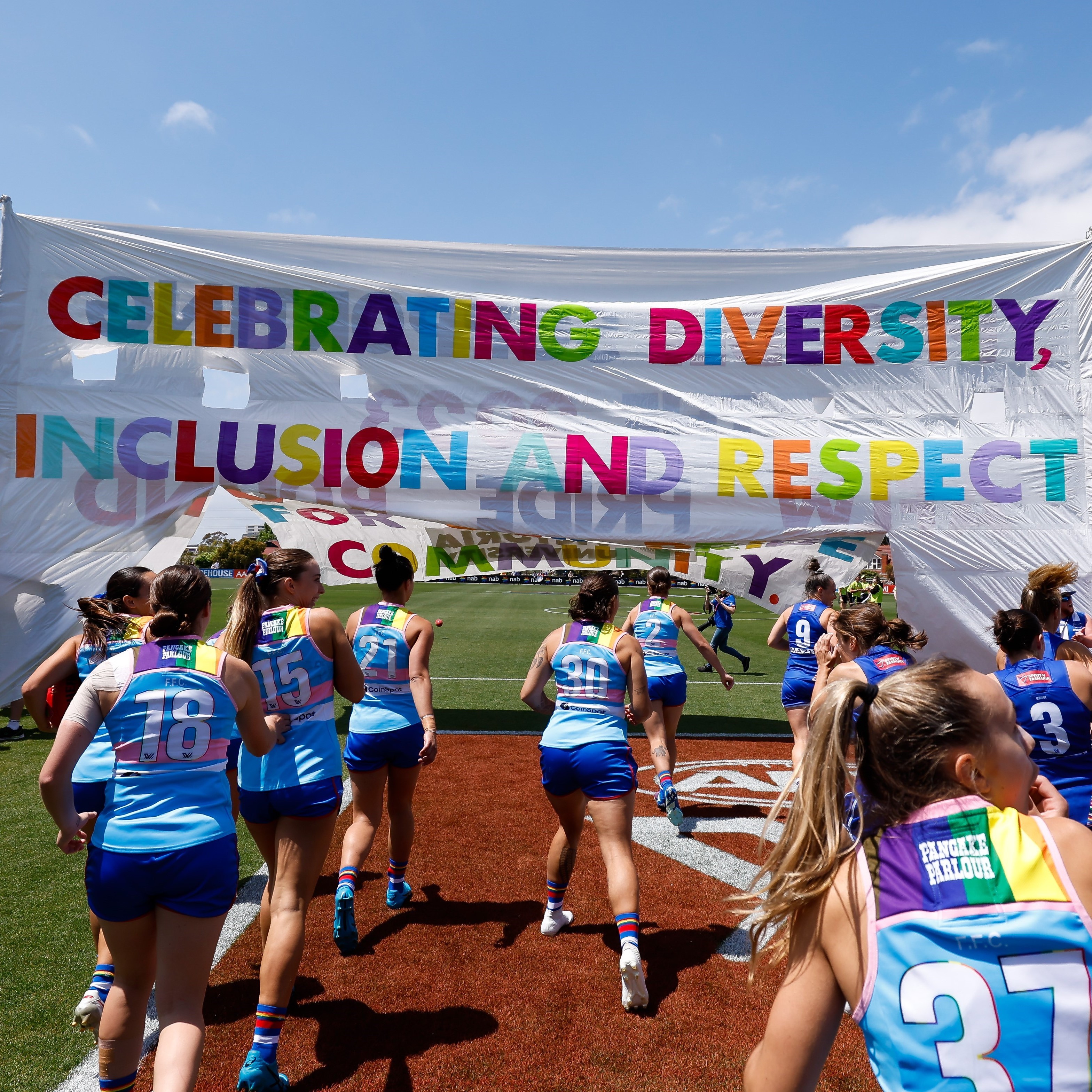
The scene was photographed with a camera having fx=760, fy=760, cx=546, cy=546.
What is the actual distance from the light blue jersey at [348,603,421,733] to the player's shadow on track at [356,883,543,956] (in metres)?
1.20

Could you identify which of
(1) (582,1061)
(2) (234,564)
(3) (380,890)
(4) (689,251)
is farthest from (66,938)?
(4) (689,251)

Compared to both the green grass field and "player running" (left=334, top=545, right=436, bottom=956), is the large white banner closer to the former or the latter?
the green grass field

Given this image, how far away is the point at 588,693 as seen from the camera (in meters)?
4.24


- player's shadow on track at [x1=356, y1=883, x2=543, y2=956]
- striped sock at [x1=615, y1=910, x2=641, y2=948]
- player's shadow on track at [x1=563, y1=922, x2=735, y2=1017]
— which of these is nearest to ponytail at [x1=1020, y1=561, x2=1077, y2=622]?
player's shadow on track at [x1=563, y1=922, x2=735, y2=1017]

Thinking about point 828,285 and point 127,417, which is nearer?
point 127,417

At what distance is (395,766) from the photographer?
4.71 m

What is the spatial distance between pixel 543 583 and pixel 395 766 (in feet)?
221

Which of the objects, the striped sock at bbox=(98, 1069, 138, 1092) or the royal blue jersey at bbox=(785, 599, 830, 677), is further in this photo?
the royal blue jersey at bbox=(785, 599, 830, 677)

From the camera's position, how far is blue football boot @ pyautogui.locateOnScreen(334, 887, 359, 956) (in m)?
4.07

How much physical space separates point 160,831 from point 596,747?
220 centimetres

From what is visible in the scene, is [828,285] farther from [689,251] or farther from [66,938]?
[66,938]

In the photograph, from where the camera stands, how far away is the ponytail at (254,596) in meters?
3.54

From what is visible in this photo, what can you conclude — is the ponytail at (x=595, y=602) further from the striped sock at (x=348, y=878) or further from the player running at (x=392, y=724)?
the striped sock at (x=348, y=878)

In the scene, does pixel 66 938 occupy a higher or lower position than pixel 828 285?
lower
